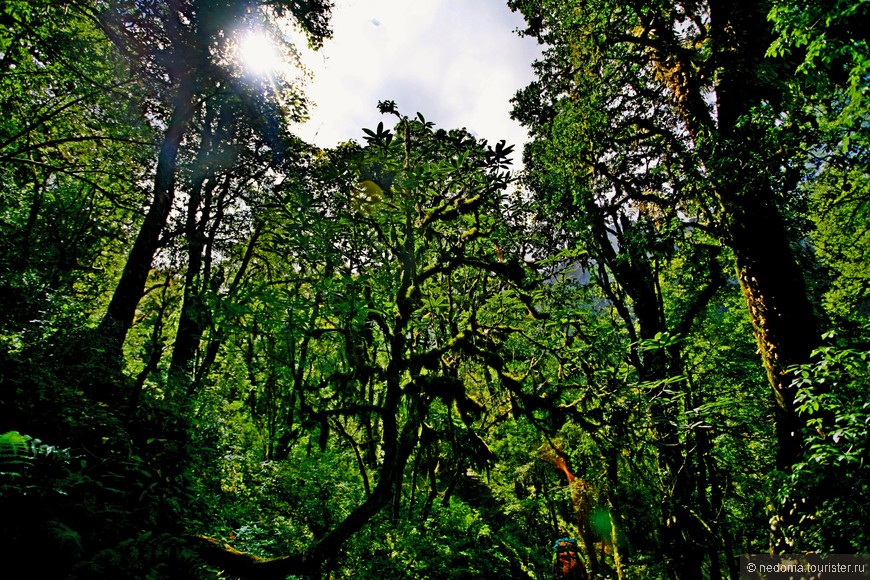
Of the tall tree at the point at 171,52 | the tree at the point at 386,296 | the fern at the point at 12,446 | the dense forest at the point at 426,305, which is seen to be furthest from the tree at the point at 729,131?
the fern at the point at 12,446

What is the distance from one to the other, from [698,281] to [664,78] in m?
5.50

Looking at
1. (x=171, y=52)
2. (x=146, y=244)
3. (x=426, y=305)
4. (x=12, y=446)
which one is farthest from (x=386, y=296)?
(x=146, y=244)

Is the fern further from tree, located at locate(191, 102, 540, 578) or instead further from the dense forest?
tree, located at locate(191, 102, 540, 578)

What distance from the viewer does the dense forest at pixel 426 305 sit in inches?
160

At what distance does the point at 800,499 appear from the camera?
457cm

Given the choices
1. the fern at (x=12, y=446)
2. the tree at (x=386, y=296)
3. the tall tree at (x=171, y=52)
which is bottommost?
the fern at (x=12, y=446)

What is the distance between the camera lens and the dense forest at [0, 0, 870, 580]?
4.07 m

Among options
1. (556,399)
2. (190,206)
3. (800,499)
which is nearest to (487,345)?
(556,399)

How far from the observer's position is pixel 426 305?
6.40 metres

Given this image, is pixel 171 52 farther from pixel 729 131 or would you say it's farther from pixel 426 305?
pixel 729 131

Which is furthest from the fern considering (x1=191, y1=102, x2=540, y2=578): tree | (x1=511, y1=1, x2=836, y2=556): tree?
(x1=511, y1=1, x2=836, y2=556): tree

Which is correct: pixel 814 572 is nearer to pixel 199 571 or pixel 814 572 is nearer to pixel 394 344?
pixel 394 344

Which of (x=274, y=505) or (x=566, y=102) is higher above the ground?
(x=566, y=102)

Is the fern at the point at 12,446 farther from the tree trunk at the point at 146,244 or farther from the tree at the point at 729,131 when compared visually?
the tree at the point at 729,131
